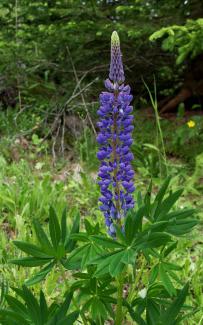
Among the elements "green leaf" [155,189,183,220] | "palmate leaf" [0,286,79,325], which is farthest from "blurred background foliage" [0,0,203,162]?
"palmate leaf" [0,286,79,325]

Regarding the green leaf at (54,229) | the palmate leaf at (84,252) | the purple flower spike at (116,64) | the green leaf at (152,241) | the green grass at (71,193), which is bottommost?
the green grass at (71,193)

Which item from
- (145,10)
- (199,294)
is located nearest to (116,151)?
(199,294)

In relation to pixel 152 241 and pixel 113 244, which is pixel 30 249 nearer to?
pixel 113 244

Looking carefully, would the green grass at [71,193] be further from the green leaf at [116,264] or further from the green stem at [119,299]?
the green leaf at [116,264]

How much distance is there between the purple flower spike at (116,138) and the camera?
1.75m

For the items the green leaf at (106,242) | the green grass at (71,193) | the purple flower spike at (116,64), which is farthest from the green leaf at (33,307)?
the purple flower spike at (116,64)

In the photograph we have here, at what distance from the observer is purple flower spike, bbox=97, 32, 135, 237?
1750 millimetres

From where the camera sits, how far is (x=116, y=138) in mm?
1788

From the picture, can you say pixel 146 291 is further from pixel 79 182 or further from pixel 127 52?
pixel 127 52

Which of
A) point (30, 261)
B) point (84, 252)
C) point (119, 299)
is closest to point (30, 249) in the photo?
point (30, 261)

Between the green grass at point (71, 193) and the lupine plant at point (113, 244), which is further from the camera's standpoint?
the green grass at point (71, 193)

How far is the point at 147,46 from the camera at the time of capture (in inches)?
227

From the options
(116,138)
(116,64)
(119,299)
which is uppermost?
(116,64)

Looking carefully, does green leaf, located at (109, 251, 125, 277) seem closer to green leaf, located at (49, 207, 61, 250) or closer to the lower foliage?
the lower foliage
